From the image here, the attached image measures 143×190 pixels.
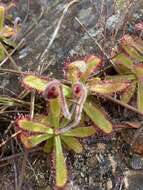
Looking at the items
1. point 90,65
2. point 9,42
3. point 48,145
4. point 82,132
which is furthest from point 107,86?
point 9,42

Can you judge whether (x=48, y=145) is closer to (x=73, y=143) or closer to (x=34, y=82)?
(x=73, y=143)

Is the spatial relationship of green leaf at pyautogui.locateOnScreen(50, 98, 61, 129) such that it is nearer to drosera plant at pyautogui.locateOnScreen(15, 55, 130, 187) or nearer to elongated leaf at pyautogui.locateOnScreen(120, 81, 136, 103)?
drosera plant at pyautogui.locateOnScreen(15, 55, 130, 187)

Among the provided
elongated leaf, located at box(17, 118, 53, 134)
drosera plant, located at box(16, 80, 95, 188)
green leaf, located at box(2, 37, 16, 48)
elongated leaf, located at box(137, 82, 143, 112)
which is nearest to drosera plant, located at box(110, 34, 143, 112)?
elongated leaf, located at box(137, 82, 143, 112)

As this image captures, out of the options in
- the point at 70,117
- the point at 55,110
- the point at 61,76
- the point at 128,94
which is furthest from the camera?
the point at 61,76

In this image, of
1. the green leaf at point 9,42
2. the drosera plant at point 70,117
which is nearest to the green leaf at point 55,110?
the drosera plant at point 70,117

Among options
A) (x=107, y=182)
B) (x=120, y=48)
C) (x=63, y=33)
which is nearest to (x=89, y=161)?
(x=107, y=182)
